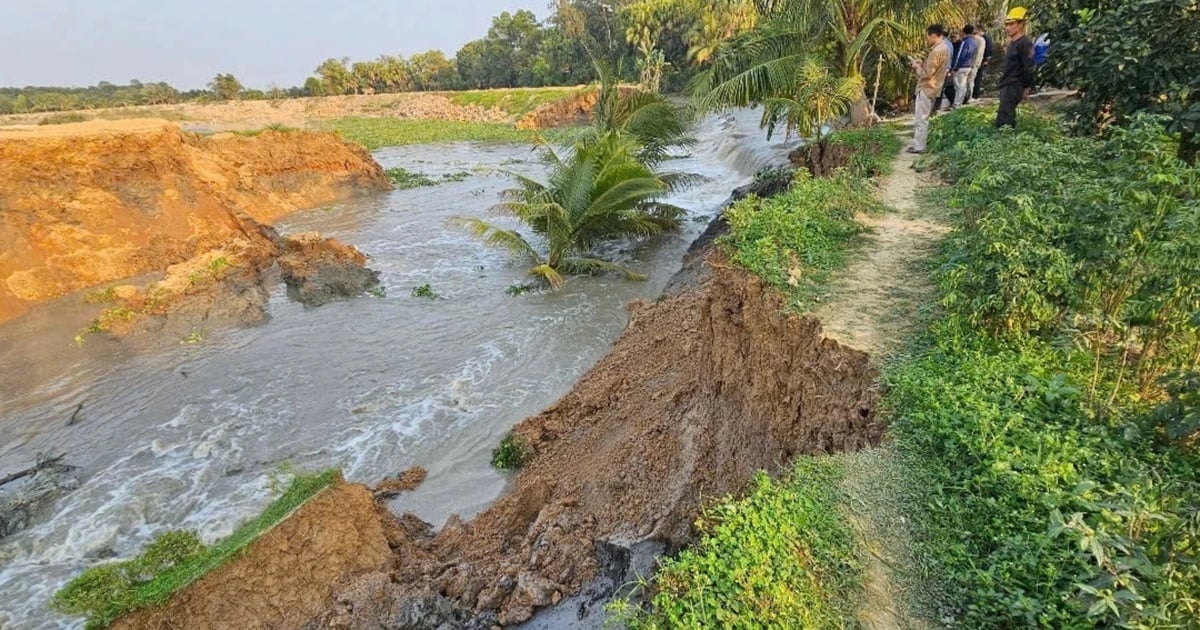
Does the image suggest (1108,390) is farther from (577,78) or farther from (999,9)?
(577,78)

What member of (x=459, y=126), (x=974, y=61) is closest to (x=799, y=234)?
(x=974, y=61)

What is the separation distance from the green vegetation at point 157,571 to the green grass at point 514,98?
138ft

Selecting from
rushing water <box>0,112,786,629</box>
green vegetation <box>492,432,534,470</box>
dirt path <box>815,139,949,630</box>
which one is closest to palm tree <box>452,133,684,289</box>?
rushing water <box>0,112,786,629</box>

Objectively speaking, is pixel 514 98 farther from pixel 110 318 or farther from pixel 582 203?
pixel 110 318

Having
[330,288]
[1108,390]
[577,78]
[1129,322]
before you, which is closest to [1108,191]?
[1129,322]

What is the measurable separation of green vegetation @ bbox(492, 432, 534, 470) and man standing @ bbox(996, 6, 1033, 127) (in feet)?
26.8

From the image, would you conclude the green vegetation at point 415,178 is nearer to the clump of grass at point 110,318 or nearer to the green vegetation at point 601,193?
the green vegetation at point 601,193

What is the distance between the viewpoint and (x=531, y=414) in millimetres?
7914

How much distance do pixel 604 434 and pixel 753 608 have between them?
155 inches

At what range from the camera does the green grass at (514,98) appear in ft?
151

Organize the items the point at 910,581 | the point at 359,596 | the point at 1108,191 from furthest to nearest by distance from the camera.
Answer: the point at 359,596 < the point at 1108,191 < the point at 910,581

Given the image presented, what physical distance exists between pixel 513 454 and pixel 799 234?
157 inches

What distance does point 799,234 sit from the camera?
6.41 meters

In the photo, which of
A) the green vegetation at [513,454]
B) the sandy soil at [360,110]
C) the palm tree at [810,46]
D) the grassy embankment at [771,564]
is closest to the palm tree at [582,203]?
the palm tree at [810,46]
